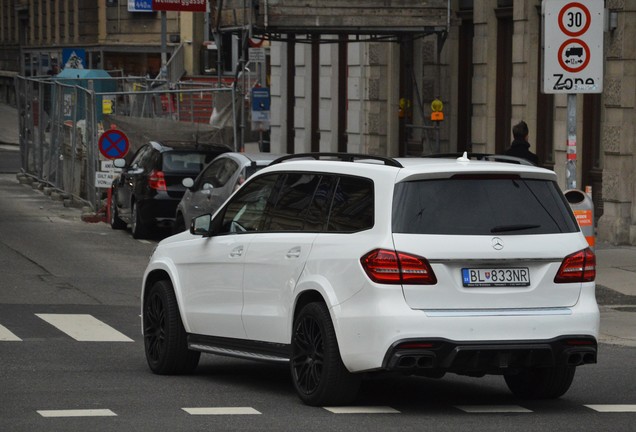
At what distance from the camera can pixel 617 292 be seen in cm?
1764

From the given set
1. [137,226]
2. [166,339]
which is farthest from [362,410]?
[137,226]

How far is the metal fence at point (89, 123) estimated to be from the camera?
29000 millimetres

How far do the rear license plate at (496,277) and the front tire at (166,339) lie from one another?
2787 mm

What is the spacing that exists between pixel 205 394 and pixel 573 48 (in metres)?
7.09

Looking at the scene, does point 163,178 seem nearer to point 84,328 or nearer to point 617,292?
point 617,292

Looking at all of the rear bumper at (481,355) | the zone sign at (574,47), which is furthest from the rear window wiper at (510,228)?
the zone sign at (574,47)

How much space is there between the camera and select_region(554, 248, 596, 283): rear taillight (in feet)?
32.2

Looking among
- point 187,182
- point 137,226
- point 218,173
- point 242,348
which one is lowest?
point 137,226

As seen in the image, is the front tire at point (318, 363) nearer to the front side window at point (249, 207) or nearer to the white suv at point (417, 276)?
the white suv at point (417, 276)

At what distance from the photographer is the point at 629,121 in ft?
76.0

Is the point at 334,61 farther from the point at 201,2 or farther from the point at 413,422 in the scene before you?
the point at 413,422

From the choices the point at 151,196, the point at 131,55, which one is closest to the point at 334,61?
the point at 151,196

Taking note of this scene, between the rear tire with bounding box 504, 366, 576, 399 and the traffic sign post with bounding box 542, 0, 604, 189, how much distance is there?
19.6 feet

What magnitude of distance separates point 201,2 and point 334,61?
4.50 metres
